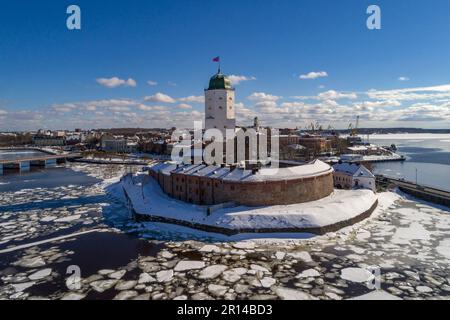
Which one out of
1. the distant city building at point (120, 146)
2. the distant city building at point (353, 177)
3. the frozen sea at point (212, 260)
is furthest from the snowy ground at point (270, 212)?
the distant city building at point (120, 146)

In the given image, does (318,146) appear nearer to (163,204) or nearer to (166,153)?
(166,153)

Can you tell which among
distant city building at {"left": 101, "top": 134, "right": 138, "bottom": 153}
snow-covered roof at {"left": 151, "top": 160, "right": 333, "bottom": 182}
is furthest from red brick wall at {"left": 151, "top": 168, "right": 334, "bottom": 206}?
distant city building at {"left": 101, "top": 134, "right": 138, "bottom": 153}

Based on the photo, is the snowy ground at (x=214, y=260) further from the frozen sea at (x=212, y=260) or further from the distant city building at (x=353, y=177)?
the distant city building at (x=353, y=177)

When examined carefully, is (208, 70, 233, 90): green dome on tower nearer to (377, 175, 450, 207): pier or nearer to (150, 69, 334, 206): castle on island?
(150, 69, 334, 206): castle on island
